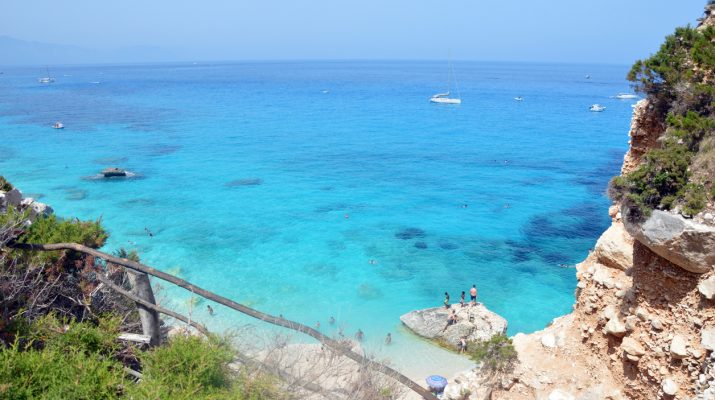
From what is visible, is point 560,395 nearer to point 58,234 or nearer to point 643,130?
point 643,130

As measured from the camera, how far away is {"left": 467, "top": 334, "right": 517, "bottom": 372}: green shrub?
9.67 metres

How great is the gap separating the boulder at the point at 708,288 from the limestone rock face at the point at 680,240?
5.6 inches

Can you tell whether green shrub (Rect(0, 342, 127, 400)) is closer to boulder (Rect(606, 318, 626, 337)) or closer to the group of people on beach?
boulder (Rect(606, 318, 626, 337))

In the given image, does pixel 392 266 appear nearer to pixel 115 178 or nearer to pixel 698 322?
pixel 698 322

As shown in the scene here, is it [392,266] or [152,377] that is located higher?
[152,377]

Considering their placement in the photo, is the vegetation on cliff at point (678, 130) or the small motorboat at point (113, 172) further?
the small motorboat at point (113, 172)

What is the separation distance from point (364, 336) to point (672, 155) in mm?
13697

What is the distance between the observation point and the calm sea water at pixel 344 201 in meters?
22.2

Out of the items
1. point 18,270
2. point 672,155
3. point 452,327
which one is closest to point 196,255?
point 452,327

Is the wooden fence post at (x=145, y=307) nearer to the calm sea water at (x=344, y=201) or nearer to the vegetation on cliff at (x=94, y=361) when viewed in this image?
the vegetation on cliff at (x=94, y=361)

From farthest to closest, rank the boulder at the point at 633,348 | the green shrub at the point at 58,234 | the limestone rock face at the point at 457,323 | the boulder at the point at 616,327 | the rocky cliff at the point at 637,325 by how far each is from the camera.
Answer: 1. the limestone rock face at the point at 457,323
2. the green shrub at the point at 58,234
3. the boulder at the point at 616,327
4. the boulder at the point at 633,348
5. the rocky cliff at the point at 637,325

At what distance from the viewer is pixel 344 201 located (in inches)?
1377

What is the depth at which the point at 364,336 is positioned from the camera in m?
19.0

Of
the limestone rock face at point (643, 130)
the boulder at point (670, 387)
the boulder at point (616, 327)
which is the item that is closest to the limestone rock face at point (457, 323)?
the boulder at point (616, 327)
